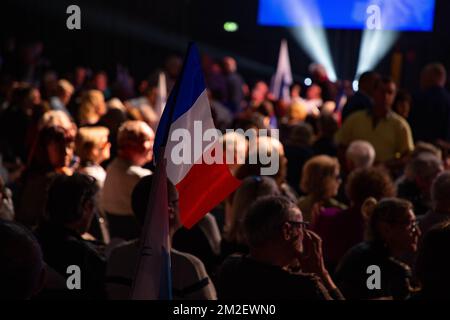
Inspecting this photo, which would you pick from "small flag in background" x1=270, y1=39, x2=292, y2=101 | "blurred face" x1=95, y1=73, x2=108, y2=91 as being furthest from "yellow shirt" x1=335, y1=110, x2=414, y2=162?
"small flag in background" x1=270, y1=39, x2=292, y2=101

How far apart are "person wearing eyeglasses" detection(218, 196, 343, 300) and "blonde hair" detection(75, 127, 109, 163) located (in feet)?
9.04

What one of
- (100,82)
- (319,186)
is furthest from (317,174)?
(100,82)

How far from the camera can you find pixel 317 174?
616 cm

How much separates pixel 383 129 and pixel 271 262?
4.91 meters

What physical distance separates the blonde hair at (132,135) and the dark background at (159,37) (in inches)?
341

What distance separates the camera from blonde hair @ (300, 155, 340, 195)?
20.2ft

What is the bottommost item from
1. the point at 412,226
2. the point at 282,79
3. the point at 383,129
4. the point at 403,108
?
the point at 412,226

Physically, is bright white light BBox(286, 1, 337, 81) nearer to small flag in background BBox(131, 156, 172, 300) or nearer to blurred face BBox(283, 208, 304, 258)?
blurred face BBox(283, 208, 304, 258)

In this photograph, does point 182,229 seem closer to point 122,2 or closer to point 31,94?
point 31,94

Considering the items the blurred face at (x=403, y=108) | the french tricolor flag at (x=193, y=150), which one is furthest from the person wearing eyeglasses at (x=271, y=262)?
the blurred face at (x=403, y=108)

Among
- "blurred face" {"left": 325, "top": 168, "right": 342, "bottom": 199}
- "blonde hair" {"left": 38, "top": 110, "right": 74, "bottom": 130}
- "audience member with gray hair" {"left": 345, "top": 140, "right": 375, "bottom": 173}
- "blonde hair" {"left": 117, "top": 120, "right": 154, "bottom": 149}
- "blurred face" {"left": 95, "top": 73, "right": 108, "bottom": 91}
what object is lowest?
"blurred face" {"left": 325, "top": 168, "right": 342, "bottom": 199}

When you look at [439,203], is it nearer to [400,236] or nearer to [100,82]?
[400,236]

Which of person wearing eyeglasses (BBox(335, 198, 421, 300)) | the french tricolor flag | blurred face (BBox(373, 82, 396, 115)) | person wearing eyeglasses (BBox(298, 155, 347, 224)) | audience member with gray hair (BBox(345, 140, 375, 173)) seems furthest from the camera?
blurred face (BBox(373, 82, 396, 115))
